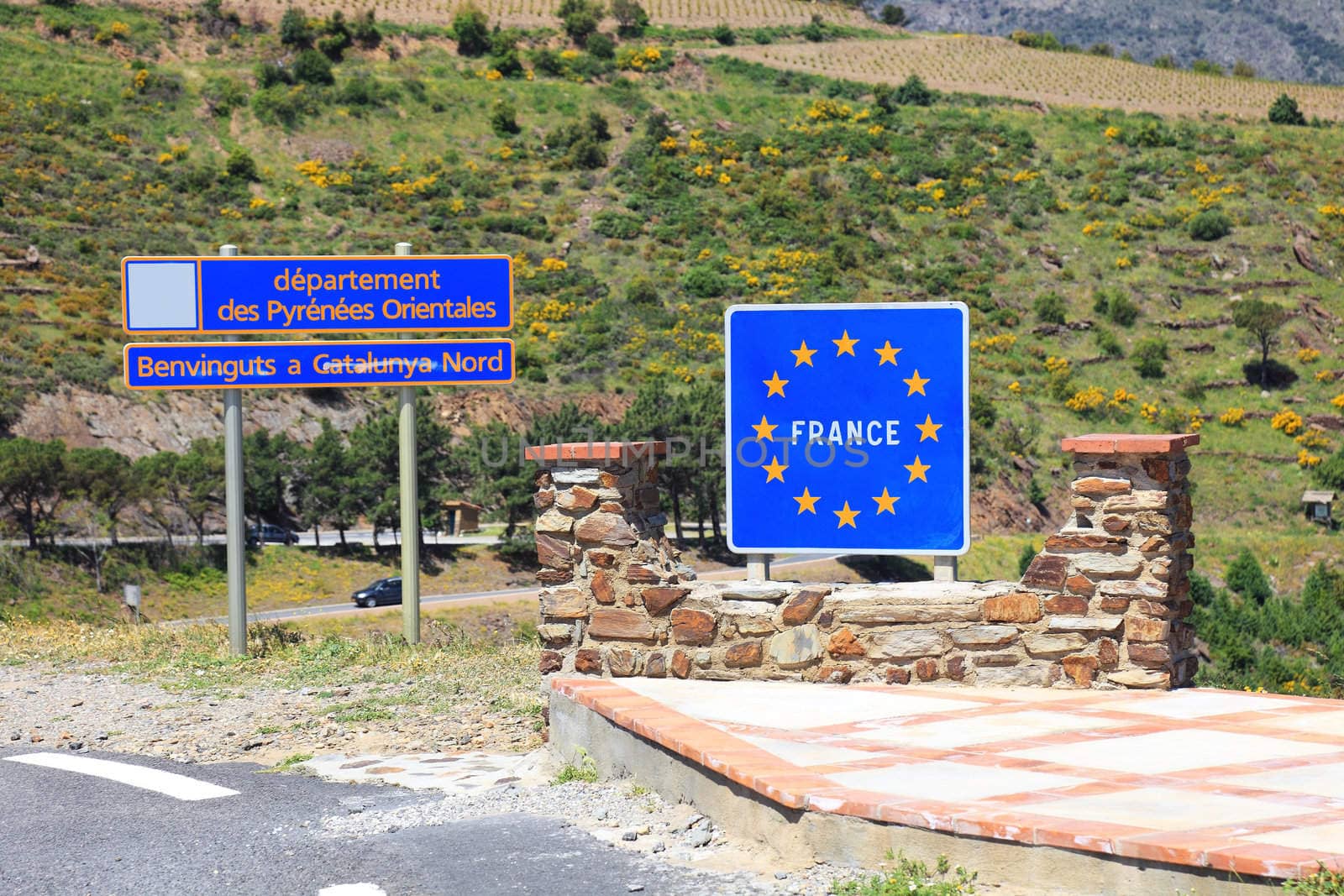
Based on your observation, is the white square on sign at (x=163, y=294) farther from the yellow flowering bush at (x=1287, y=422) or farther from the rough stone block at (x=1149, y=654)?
the yellow flowering bush at (x=1287, y=422)

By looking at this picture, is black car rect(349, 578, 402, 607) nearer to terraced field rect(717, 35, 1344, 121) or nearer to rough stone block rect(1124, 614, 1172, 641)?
rough stone block rect(1124, 614, 1172, 641)

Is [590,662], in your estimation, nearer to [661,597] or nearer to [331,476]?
[661,597]

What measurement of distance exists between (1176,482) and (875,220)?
63.7 metres

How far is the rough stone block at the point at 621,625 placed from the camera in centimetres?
929

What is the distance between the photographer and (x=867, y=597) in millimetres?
9023

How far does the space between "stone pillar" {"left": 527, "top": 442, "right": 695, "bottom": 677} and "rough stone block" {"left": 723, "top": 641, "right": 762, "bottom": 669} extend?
43 centimetres

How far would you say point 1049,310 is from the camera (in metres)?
63.6

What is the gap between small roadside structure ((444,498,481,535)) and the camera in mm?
47531

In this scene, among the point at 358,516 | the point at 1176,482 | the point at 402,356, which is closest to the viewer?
the point at 1176,482

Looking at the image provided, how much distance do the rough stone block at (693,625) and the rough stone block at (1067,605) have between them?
2.19 metres

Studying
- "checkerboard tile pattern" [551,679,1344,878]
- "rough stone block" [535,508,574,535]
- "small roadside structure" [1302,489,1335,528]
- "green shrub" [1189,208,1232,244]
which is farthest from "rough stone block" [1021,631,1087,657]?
"green shrub" [1189,208,1232,244]

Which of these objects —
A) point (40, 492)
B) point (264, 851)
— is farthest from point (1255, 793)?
point (40, 492)

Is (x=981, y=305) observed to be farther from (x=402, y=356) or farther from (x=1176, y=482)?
(x=1176, y=482)

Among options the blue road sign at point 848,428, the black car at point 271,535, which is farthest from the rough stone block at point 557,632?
the black car at point 271,535
